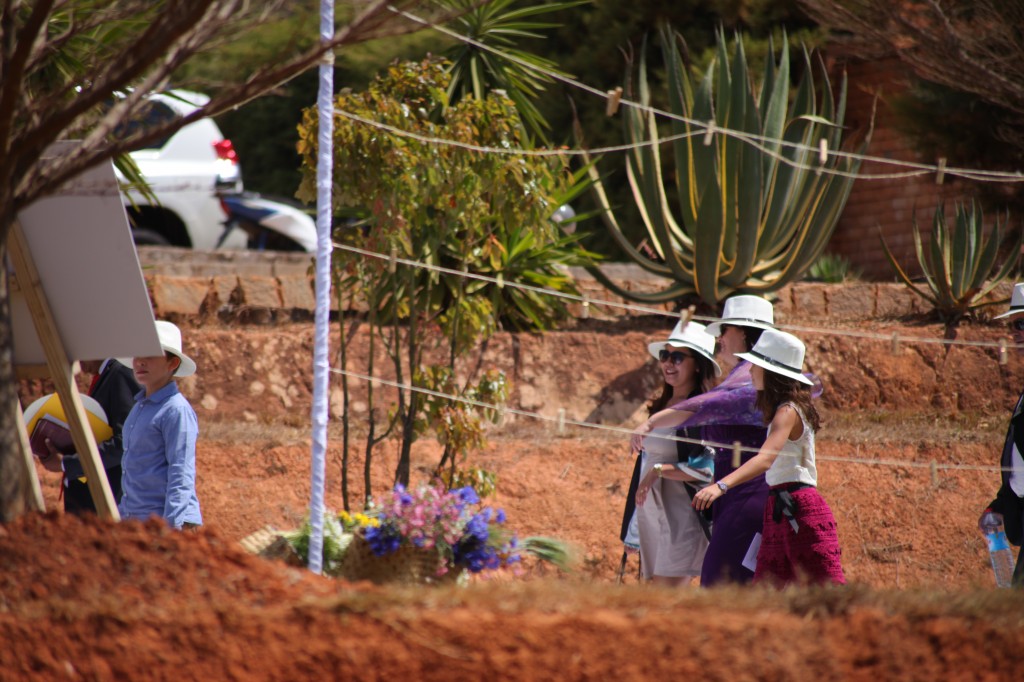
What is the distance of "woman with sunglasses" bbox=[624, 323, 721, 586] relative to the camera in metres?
4.87

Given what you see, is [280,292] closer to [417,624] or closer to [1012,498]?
[1012,498]

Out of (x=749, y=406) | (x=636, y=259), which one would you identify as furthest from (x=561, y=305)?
(x=749, y=406)

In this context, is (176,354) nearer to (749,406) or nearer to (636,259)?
(749,406)

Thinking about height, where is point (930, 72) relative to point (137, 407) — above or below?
above

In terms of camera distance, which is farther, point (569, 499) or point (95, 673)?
point (569, 499)

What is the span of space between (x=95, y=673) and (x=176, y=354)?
1.91 metres

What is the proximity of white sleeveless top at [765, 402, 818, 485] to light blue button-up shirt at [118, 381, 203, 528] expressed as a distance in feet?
6.91

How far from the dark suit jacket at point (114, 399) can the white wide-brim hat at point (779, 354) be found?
2595 mm

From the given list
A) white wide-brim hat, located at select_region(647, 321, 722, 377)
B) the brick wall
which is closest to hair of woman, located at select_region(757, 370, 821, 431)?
white wide-brim hat, located at select_region(647, 321, 722, 377)

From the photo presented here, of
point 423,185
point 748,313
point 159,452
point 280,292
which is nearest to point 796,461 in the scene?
point 748,313

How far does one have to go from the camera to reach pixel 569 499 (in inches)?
270

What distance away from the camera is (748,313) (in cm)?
472

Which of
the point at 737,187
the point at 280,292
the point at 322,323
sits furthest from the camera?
the point at 280,292

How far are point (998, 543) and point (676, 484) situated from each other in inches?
51.7
